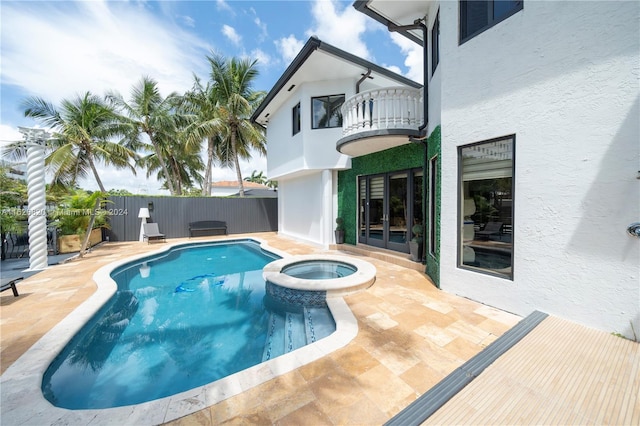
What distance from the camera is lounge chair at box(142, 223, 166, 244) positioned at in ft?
41.0

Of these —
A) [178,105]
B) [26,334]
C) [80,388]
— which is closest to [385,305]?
[80,388]

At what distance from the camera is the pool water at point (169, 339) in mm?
3125

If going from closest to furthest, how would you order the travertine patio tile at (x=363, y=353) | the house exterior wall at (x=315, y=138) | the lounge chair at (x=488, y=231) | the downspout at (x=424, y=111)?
the travertine patio tile at (x=363, y=353) → the lounge chair at (x=488, y=231) → the downspout at (x=424, y=111) → the house exterior wall at (x=315, y=138)

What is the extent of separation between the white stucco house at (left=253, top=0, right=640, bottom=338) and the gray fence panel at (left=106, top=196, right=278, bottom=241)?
10.5m

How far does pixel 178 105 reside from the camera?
18078mm

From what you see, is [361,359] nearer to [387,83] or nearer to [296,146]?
[296,146]

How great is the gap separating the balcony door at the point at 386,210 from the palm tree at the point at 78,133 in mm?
16047

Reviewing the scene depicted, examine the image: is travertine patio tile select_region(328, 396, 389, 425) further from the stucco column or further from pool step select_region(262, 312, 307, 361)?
the stucco column

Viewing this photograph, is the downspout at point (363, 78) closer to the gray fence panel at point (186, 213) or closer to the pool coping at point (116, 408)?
the pool coping at point (116, 408)

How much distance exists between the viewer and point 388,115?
276 inches

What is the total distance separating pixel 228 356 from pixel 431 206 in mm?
5649

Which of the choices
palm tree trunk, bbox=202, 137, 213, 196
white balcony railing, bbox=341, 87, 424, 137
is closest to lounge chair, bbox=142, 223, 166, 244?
palm tree trunk, bbox=202, 137, 213, 196

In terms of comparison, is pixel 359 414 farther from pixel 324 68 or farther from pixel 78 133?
pixel 78 133

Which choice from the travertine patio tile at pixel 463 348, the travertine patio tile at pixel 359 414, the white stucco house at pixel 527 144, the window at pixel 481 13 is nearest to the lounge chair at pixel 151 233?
the white stucco house at pixel 527 144
